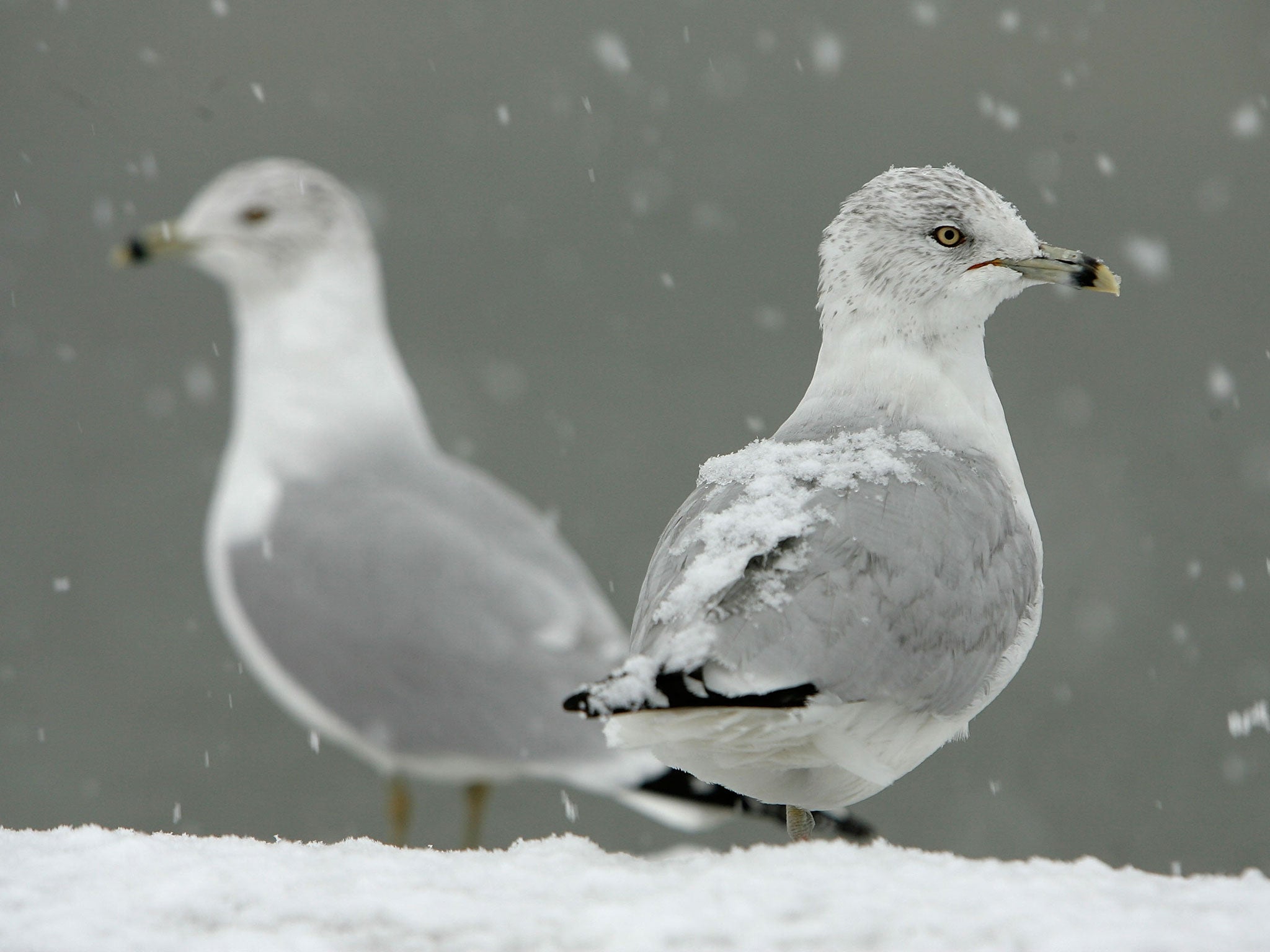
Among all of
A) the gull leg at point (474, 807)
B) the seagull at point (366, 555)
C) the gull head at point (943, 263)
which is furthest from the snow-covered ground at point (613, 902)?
the gull leg at point (474, 807)

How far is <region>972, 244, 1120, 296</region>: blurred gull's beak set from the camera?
1375 mm

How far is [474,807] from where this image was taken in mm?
2420

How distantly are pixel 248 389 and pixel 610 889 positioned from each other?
180cm

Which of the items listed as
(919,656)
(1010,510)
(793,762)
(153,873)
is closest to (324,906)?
(153,873)

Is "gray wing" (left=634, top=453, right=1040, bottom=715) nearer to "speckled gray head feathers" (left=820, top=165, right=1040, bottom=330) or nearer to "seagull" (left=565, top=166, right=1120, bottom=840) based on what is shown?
"seagull" (left=565, top=166, right=1120, bottom=840)

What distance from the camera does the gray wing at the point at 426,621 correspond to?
2.23 meters

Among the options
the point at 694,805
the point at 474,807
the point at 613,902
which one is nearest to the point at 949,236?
the point at 613,902

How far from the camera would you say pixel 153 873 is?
103cm

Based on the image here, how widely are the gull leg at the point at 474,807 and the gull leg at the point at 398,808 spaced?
0.46 ft

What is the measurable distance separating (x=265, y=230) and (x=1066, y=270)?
1728 mm

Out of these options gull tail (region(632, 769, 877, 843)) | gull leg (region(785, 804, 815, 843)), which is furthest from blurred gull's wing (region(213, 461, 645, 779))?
gull leg (region(785, 804, 815, 843))

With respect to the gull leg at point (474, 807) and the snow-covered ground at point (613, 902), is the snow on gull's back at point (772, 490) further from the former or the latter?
the gull leg at point (474, 807)

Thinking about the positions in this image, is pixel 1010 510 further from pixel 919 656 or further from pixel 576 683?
pixel 576 683

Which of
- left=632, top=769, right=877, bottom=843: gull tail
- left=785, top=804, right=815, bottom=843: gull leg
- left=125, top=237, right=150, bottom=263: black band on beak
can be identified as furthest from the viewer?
left=125, top=237, right=150, bottom=263: black band on beak
